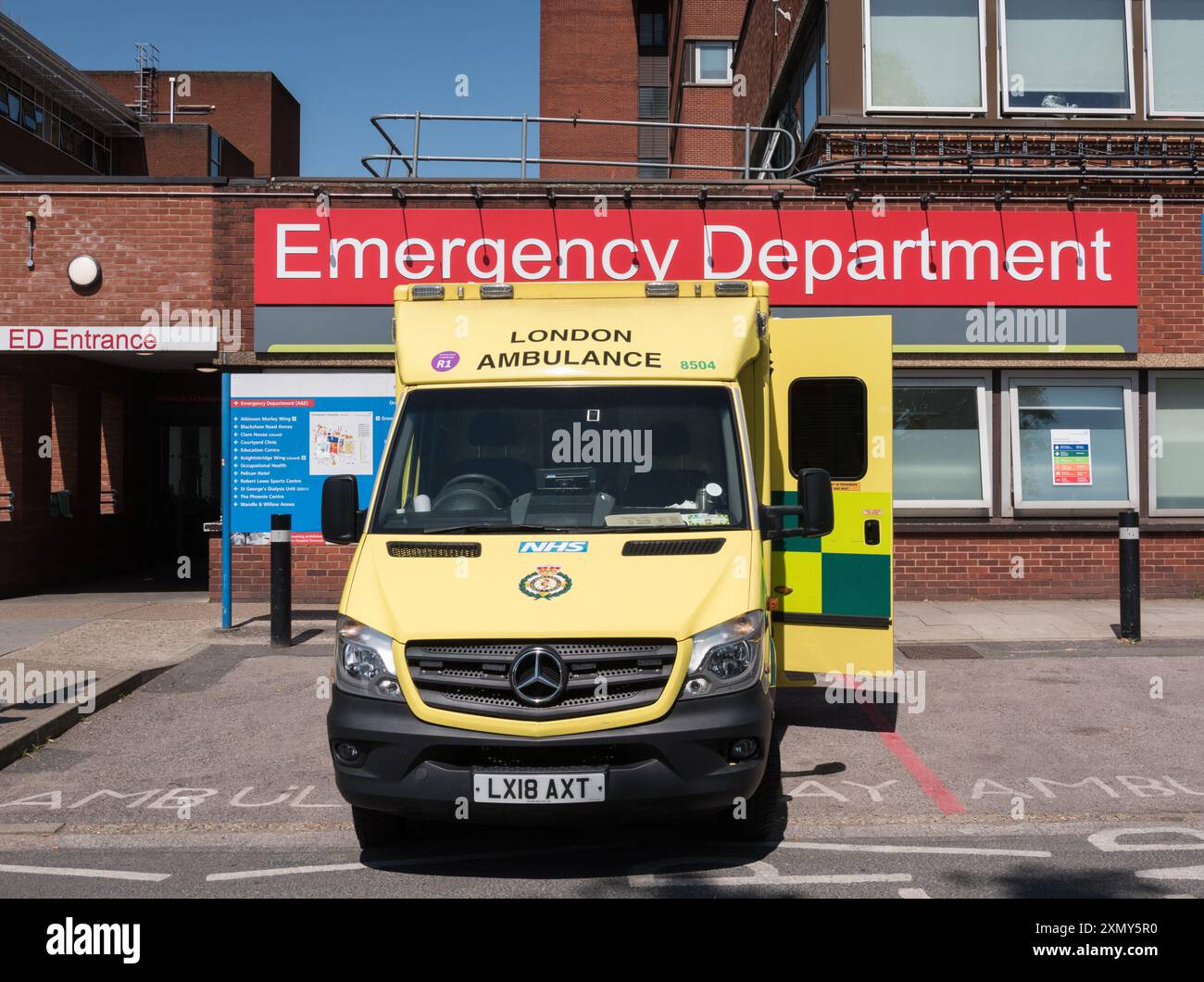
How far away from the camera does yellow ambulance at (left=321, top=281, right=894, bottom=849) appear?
473cm

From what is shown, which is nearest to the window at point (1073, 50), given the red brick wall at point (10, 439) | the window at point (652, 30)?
the red brick wall at point (10, 439)

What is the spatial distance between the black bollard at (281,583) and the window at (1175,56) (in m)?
11.0

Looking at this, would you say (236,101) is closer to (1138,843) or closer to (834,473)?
(834,473)

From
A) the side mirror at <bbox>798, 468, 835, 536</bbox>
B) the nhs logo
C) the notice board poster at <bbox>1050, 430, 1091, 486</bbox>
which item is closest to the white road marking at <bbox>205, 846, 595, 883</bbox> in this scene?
the nhs logo

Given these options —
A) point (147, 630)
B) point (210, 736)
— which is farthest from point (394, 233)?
point (210, 736)

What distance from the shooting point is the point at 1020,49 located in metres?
13.8

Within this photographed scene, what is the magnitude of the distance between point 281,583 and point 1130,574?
25.5ft

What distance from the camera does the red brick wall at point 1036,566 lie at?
1327cm

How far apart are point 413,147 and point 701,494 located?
979 cm

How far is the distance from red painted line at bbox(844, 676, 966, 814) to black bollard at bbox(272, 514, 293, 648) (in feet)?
16.9

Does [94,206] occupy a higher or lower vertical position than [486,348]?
higher

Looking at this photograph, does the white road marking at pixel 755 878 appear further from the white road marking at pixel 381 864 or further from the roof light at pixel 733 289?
the roof light at pixel 733 289

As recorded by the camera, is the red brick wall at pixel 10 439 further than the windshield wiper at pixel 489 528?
Yes
